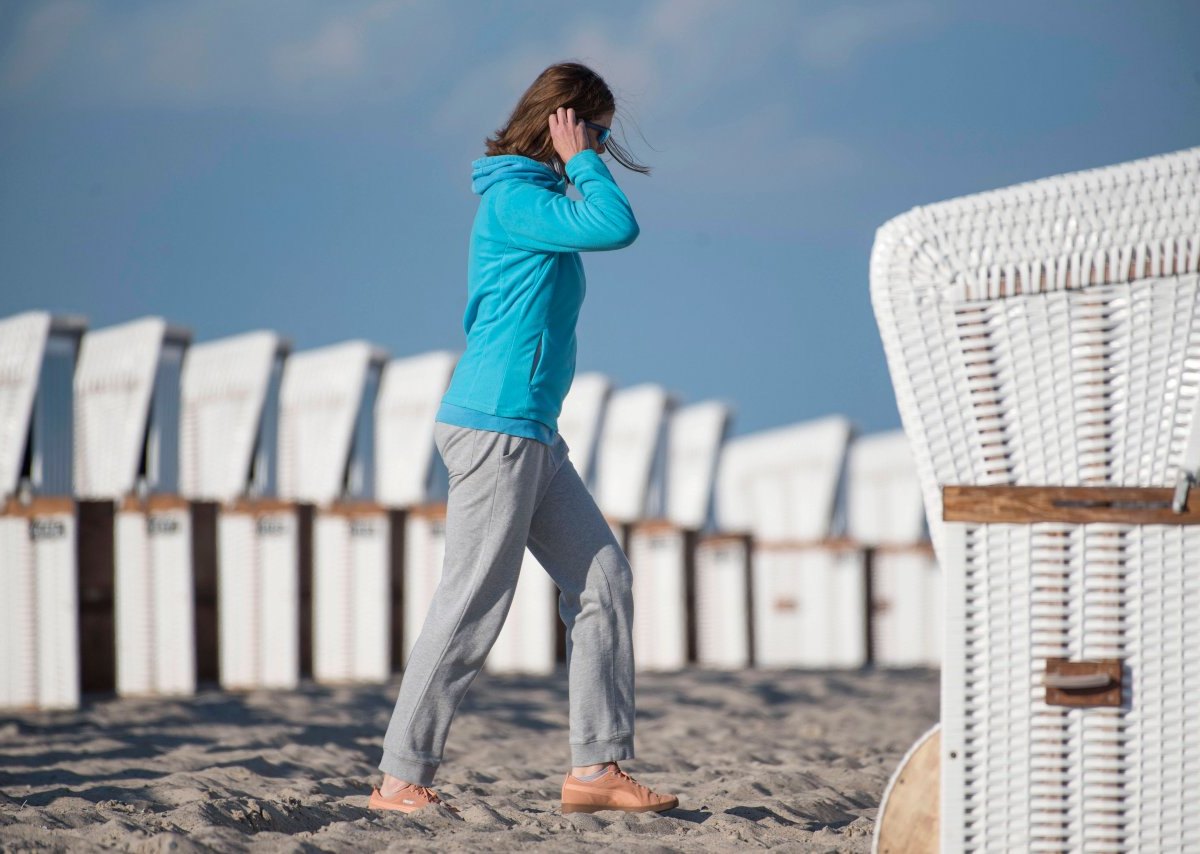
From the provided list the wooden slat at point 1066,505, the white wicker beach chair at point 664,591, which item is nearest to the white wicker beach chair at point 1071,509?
the wooden slat at point 1066,505

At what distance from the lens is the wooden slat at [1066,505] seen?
204cm

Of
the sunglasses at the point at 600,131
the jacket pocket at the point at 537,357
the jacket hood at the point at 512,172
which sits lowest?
the jacket pocket at the point at 537,357

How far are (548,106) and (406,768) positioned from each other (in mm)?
1350

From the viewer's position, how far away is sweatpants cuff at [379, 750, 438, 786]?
2863mm

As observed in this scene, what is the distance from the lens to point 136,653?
258 inches

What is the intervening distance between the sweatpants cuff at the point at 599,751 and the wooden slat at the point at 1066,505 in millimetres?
1108

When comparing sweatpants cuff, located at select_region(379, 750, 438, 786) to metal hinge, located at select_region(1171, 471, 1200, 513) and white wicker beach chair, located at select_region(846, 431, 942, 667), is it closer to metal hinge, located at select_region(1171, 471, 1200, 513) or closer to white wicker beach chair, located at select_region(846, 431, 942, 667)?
metal hinge, located at select_region(1171, 471, 1200, 513)

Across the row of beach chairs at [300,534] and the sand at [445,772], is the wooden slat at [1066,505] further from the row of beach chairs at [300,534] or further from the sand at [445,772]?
the row of beach chairs at [300,534]

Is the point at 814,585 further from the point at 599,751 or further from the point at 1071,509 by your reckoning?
the point at 1071,509

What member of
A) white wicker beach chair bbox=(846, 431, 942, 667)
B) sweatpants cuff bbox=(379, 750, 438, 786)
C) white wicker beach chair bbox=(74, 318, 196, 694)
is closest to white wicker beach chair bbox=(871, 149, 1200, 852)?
sweatpants cuff bbox=(379, 750, 438, 786)

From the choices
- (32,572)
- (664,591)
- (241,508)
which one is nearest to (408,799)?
(32,572)

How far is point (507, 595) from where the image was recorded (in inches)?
113

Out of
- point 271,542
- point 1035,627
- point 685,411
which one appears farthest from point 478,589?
point 685,411

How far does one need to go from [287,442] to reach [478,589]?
6.04 metres
